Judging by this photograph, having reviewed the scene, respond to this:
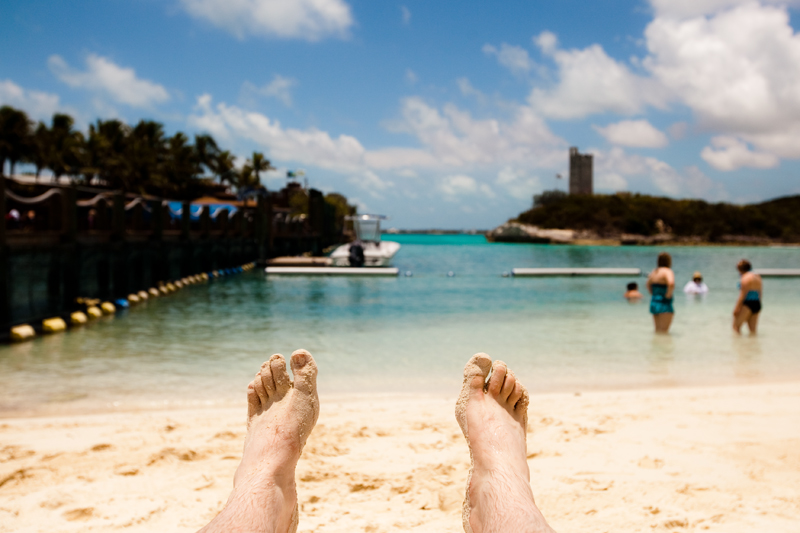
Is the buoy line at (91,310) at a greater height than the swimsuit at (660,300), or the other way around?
the swimsuit at (660,300)

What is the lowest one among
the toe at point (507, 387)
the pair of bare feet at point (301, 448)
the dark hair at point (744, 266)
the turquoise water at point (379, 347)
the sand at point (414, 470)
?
the turquoise water at point (379, 347)

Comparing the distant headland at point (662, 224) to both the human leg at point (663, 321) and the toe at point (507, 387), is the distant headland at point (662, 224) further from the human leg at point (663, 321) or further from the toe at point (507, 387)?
the toe at point (507, 387)

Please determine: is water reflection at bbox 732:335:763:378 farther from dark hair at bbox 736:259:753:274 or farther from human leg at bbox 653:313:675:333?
dark hair at bbox 736:259:753:274

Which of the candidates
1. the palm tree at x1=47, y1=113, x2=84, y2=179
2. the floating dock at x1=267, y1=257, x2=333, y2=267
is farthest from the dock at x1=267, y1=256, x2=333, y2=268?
the palm tree at x1=47, y1=113, x2=84, y2=179

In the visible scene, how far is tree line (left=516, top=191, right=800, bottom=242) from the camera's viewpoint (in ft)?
273

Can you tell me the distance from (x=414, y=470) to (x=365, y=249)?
25.2m

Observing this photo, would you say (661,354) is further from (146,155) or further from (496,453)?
(146,155)

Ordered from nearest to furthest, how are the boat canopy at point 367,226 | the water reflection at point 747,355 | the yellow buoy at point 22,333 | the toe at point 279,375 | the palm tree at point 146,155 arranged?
the toe at point 279,375 → the water reflection at point 747,355 → the yellow buoy at point 22,333 → the boat canopy at point 367,226 → the palm tree at point 146,155

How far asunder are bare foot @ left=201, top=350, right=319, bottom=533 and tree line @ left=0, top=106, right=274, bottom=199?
4359cm

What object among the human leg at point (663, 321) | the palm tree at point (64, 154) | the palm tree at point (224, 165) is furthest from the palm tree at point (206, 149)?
the human leg at point (663, 321)

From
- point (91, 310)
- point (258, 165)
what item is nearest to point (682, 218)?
point (258, 165)

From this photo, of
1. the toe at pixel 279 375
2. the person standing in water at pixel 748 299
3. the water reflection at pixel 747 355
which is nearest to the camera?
the toe at pixel 279 375

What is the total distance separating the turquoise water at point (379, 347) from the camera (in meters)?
5.91

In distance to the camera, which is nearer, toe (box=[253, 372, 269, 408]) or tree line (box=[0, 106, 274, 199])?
toe (box=[253, 372, 269, 408])
